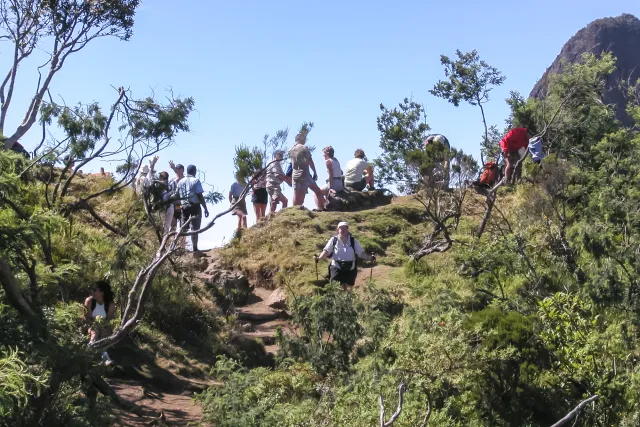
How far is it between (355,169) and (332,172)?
109 centimetres

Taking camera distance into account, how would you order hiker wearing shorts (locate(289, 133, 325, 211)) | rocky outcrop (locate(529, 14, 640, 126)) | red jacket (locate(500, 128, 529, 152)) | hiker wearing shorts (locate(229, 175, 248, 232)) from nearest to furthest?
hiker wearing shorts (locate(289, 133, 325, 211)), red jacket (locate(500, 128, 529, 152)), hiker wearing shorts (locate(229, 175, 248, 232)), rocky outcrop (locate(529, 14, 640, 126))

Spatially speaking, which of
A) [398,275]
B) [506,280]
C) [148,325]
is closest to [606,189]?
[506,280]

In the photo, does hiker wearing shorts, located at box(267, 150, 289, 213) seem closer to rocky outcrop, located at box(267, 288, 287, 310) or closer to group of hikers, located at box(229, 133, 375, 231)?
group of hikers, located at box(229, 133, 375, 231)

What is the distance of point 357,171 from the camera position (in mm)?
18641

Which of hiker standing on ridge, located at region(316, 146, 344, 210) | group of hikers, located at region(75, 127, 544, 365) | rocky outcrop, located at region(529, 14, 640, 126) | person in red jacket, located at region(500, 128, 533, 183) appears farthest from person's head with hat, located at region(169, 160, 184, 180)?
rocky outcrop, located at region(529, 14, 640, 126)

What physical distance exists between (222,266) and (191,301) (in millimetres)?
2830

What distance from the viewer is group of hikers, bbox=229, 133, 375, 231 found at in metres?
17.0

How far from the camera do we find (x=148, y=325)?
12.4m

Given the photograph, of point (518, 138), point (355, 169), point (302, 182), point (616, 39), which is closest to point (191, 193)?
point (302, 182)

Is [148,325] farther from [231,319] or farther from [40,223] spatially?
[40,223]

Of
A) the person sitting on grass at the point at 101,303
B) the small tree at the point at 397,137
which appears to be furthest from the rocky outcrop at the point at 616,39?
the person sitting on grass at the point at 101,303

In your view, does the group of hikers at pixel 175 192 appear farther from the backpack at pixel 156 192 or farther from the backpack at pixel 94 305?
the backpack at pixel 94 305

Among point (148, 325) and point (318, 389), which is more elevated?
point (148, 325)

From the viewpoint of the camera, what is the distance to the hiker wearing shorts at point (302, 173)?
16.4 meters
